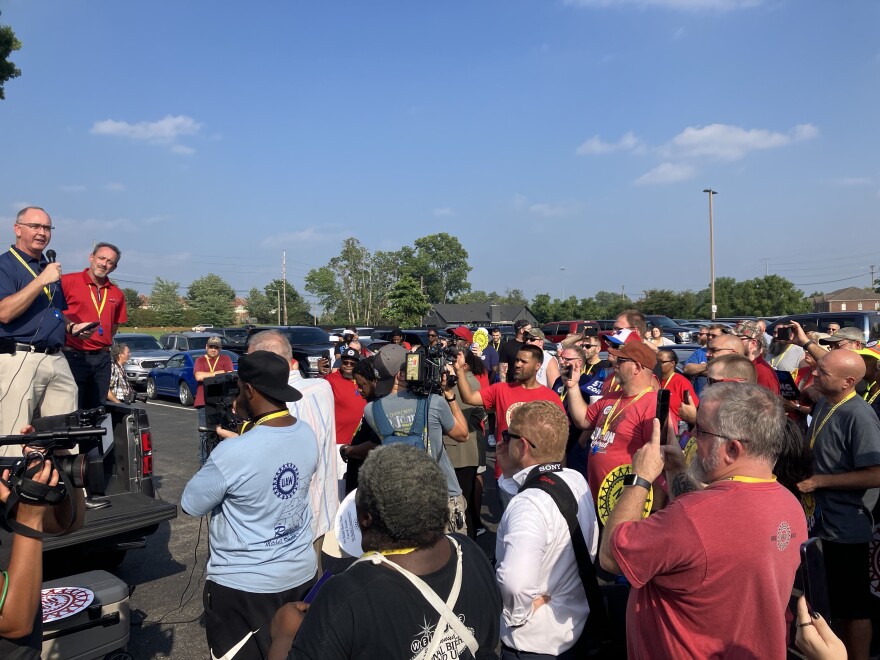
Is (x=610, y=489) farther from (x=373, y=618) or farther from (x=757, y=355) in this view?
(x=757, y=355)

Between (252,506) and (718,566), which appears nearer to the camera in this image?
(718,566)

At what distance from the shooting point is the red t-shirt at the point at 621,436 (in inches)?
154

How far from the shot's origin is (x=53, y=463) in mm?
1797

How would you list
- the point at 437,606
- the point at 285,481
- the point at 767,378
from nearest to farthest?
the point at 437,606, the point at 285,481, the point at 767,378

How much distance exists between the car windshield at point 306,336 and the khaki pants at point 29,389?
13327 mm

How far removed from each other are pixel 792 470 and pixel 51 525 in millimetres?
3559

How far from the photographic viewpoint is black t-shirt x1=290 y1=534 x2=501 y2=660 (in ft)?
5.48

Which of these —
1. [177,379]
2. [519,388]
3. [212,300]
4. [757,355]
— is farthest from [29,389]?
[212,300]

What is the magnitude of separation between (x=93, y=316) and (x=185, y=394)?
37.7ft

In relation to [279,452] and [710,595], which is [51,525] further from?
[710,595]

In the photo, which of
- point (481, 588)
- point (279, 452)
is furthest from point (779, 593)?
point (279, 452)

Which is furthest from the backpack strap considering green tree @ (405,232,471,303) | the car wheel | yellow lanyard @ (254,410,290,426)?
green tree @ (405,232,471,303)

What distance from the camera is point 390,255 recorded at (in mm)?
83188

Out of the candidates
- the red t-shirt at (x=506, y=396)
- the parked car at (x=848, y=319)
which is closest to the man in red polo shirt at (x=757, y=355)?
the red t-shirt at (x=506, y=396)
